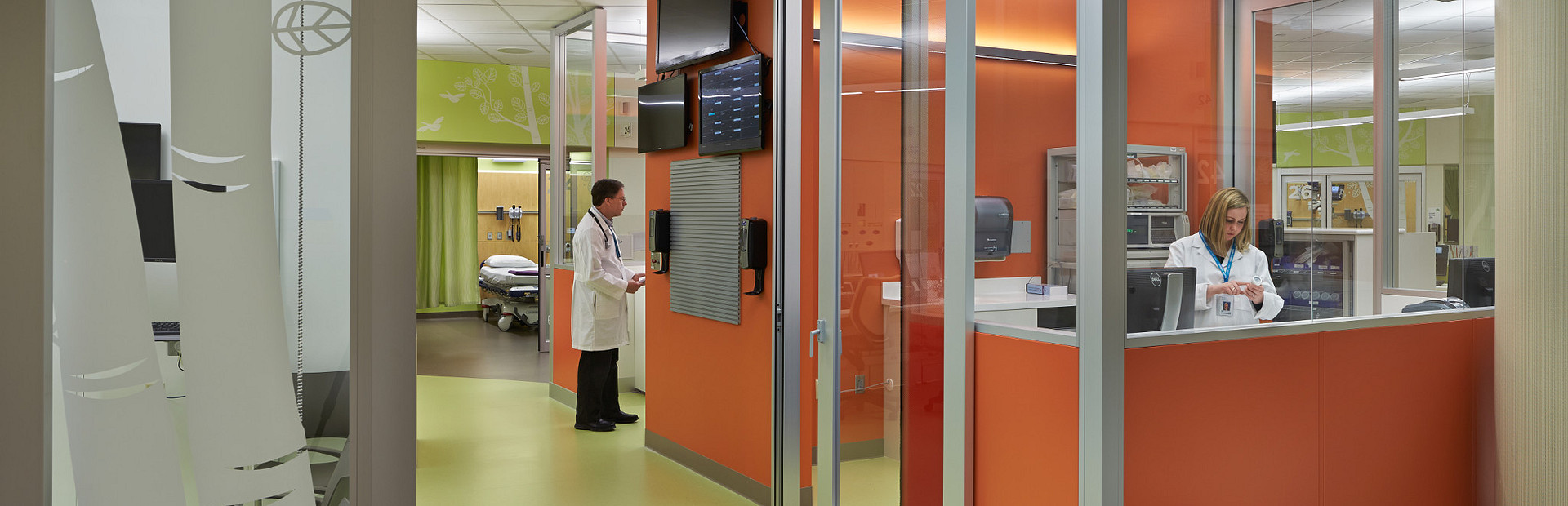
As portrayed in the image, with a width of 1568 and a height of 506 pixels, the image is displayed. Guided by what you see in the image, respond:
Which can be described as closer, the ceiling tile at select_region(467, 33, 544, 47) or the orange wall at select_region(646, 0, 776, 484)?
the orange wall at select_region(646, 0, 776, 484)

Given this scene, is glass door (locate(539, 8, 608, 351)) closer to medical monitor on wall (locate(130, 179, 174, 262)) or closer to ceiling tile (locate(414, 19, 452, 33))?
ceiling tile (locate(414, 19, 452, 33))

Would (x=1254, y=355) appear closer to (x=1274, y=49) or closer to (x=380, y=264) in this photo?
(x=1274, y=49)

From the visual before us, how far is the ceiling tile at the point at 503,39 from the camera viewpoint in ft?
27.5

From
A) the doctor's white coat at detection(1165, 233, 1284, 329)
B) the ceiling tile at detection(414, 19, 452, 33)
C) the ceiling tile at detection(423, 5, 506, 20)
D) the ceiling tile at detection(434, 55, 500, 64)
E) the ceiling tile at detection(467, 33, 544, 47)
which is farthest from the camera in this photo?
the ceiling tile at detection(434, 55, 500, 64)

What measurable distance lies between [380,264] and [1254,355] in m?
2.44

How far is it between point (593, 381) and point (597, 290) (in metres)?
0.59

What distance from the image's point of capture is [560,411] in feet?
21.4

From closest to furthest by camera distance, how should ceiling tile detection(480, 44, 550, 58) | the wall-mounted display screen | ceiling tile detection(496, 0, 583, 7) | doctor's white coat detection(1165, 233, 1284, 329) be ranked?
doctor's white coat detection(1165, 233, 1284, 329), the wall-mounted display screen, ceiling tile detection(496, 0, 583, 7), ceiling tile detection(480, 44, 550, 58)

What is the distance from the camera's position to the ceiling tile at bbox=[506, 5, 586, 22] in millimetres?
7105

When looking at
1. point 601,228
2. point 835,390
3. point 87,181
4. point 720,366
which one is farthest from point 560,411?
point 87,181

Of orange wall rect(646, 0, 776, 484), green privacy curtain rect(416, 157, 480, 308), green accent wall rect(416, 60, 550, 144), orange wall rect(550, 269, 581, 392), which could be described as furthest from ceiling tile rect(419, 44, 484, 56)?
orange wall rect(646, 0, 776, 484)

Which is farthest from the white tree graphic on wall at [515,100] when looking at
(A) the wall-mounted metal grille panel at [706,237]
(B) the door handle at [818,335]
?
(B) the door handle at [818,335]

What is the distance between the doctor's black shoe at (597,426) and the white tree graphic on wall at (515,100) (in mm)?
4763

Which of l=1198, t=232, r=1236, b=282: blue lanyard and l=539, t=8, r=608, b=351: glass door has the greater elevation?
l=539, t=8, r=608, b=351: glass door
